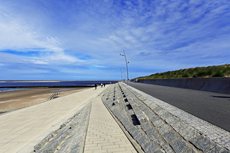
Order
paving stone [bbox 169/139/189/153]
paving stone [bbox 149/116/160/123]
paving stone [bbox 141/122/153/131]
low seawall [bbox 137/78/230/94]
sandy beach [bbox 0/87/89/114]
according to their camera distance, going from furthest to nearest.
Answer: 1. sandy beach [bbox 0/87/89/114]
2. low seawall [bbox 137/78/230/94]
3. paving stone [bbox 149/116/160/123]
4. paving stone [bbox 141/122/153/131]
5. paving stone [bbox 169/139/189/153]

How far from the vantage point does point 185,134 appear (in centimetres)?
322

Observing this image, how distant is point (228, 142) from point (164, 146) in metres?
1.32

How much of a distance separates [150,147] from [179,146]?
76cm

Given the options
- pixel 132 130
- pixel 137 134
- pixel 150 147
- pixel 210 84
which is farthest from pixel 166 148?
pixel 210 84

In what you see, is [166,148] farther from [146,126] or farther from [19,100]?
[19,100]

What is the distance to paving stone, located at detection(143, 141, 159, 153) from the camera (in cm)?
330

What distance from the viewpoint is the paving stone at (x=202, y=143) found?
261 centimetres

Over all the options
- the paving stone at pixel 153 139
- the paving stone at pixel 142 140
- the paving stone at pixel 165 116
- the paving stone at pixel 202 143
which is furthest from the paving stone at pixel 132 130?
the paving stone at pixel 202 143

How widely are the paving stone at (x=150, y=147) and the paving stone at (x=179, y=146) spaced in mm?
397

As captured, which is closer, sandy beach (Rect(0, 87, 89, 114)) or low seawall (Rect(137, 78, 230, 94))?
low seawall (Rect(137, 78, 230, 94))

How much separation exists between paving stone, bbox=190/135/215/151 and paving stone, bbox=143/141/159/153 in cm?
89

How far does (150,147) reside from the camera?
135 inches

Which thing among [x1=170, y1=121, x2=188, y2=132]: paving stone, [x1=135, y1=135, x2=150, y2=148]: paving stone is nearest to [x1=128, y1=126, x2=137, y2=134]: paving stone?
[x1=135, y1=135, x2=150, y2=148]: paving stone

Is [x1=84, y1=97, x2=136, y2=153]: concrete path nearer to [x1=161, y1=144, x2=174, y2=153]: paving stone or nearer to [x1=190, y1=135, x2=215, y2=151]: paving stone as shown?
[x1=161, y1=144, x2=174, y2=153]: paving stone
